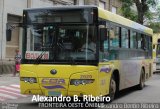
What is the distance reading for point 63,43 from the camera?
12.5 metres

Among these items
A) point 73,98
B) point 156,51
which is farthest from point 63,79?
point 156,51

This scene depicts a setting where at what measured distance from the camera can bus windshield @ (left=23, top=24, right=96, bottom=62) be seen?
40.3ft

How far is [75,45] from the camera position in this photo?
12352 millimetres

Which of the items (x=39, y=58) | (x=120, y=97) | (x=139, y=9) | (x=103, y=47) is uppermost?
(x=139, y=9)

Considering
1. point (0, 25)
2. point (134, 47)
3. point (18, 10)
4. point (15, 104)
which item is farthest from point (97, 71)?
point (18, 10)

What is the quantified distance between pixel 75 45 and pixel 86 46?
305 millimetres

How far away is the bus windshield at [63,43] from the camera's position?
12281 millimetres

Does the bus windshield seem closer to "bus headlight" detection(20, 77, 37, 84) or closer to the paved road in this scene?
"bus headlight" detection(20, 77, 37, 84)

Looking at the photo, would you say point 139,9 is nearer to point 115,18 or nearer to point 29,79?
point 115,18

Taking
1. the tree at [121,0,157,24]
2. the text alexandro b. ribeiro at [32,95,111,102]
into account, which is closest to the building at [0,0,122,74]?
the tree at [121,0,157,24]

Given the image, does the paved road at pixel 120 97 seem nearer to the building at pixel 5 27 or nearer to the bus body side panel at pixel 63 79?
the bus body side panel at pixel 63 79

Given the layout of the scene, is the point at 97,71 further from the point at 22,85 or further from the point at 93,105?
the point at 22,85

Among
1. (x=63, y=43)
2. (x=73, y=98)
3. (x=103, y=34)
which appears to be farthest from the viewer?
(x=73, y=98)

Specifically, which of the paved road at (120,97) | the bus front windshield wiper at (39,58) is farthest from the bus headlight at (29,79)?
the paved road at (120,97)
